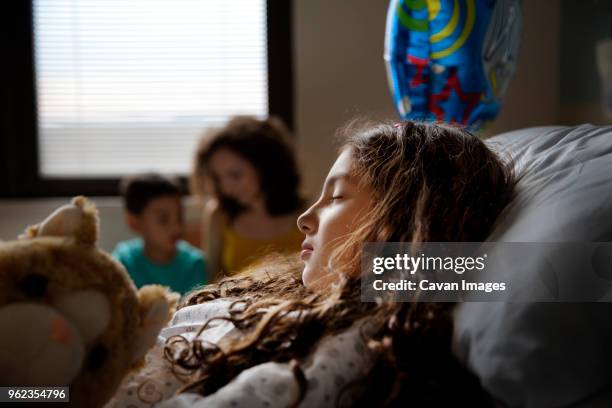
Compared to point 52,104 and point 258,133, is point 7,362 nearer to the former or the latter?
point 258,133

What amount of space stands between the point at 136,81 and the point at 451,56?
5.64 feet

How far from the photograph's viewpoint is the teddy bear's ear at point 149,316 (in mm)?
591

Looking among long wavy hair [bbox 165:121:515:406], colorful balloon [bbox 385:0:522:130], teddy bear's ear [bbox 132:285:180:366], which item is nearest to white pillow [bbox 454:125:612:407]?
long wavy hair [bbox 165:121:515:406]

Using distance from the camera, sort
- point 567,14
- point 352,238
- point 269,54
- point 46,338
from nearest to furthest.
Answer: point 46,338, point 352,238, point 567,14, point 269,54

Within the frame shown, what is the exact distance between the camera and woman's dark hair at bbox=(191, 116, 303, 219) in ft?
7.55

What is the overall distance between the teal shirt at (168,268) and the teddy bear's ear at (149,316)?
1.59m

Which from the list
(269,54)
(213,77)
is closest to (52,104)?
(213,77)

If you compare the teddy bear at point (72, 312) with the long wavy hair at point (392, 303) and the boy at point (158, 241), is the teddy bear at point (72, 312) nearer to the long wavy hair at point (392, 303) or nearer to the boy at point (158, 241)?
the long wavy hair at point (392, 303)

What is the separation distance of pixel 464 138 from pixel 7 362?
57 cm

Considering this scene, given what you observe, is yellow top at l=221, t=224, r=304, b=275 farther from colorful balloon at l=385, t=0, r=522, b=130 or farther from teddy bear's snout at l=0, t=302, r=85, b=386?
teddy bear's snout at l=0, t=302, r=85, b=386

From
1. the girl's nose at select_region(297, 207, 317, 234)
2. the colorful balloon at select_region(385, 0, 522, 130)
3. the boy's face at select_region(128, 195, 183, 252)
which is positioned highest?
the colorful balloon at select_region(385, 0, 522, 130)

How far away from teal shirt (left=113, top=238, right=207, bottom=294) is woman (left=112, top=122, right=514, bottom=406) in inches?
51.1

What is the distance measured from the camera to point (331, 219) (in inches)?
31.6

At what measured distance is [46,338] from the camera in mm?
511
